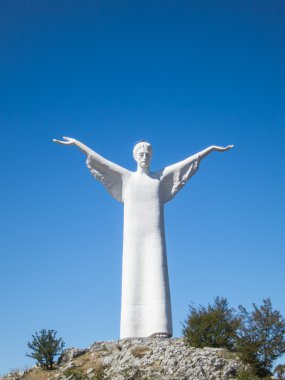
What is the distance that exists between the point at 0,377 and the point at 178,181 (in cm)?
1258

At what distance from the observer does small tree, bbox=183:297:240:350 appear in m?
25.4

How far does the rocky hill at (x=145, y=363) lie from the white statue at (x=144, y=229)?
50.7 inches

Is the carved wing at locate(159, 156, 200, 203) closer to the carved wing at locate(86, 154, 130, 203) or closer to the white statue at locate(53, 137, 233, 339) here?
the white statue at locate(53, 137, 233, 339)

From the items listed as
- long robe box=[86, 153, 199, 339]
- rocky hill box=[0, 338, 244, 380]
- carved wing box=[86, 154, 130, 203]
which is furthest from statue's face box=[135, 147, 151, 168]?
rocky hill box=[0, 338, 244, 380]

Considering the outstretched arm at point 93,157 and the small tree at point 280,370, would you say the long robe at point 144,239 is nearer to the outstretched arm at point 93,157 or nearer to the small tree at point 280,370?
the outstretched arm at point 93,157

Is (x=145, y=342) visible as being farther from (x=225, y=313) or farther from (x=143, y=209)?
(x=143, y=209)

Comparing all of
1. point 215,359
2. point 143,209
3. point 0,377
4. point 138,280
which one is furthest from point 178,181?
Result: point 0,377

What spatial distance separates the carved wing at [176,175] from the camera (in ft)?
97.1

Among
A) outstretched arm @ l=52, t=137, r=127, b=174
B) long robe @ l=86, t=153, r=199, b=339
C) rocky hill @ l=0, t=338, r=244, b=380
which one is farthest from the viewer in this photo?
outstretched arm @ l=52, t=137, r=127, b=174

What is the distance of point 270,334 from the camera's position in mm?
23781

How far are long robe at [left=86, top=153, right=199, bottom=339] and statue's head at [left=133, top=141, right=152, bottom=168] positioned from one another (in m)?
0.57

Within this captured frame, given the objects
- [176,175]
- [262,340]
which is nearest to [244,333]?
[262,340]

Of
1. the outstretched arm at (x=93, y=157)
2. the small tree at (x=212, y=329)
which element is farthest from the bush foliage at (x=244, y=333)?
the outstretched arm at (x=93, y=157)

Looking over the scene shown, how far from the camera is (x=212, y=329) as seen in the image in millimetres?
25734
